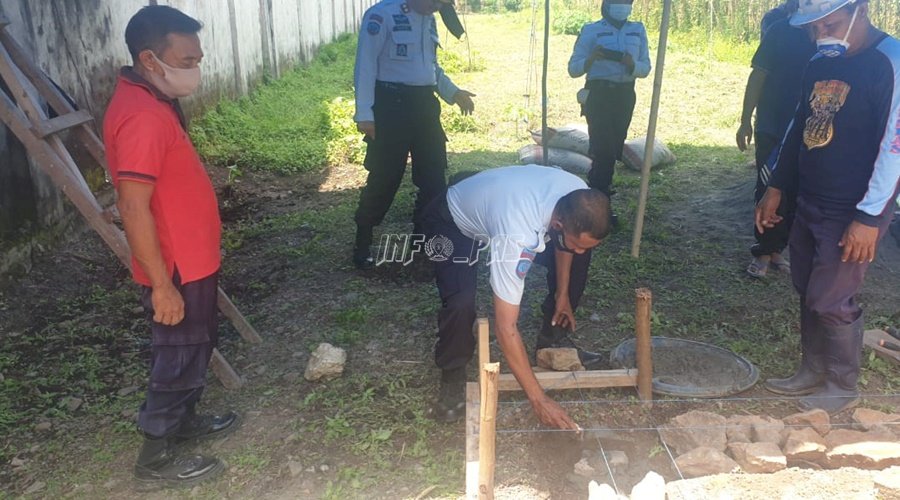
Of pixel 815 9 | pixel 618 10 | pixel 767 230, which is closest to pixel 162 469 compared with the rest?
pixel 815 9

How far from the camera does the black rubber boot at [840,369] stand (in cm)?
323

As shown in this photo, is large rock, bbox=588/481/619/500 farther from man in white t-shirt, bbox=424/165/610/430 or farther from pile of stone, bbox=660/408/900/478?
pile of stone, bbox=660/408/900/478

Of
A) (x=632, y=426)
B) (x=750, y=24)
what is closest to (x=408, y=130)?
(x=632, y=426)

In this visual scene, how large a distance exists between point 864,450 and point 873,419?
0.30 metres

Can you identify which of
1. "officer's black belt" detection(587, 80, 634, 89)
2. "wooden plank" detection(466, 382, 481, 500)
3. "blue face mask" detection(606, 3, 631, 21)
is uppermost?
"blue face mask" detection(606, 3, 631, 21)

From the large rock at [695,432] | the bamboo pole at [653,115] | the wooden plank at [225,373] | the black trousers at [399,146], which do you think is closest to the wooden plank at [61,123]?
the wooden plank at [225,373]

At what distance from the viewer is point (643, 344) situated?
3.20m

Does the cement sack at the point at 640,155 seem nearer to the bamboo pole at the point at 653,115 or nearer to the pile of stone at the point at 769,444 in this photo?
the bamboo pole at the point at 653,115

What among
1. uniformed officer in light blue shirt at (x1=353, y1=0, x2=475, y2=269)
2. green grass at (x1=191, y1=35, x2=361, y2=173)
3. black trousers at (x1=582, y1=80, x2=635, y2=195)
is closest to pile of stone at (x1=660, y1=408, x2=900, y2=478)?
uniformed officer in light blue shirt at (x1=353, y1=0, x2=475, y2=269)

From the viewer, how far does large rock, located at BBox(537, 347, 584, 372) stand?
351cm

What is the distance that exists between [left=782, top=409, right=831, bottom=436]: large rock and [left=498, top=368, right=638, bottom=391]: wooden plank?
700 millimetres

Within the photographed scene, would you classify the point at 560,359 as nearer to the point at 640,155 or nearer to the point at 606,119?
the point at 606,119

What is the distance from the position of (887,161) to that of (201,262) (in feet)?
9.28

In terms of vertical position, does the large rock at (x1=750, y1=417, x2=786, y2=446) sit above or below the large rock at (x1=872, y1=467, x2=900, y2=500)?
below
